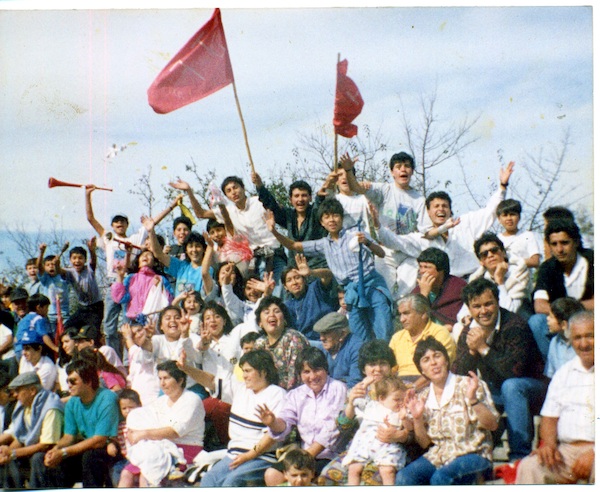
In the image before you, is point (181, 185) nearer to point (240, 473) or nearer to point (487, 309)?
point (240, 473)

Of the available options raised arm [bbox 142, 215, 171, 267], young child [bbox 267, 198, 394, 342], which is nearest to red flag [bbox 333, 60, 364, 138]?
young child [bbox 267, 198, 394, 342]

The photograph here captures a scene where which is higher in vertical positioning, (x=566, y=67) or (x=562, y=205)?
(x=566, y=67)

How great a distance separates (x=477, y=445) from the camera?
712 cm

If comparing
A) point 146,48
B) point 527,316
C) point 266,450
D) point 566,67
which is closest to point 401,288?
point 527,316

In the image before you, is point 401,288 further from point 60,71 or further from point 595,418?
point 60,71

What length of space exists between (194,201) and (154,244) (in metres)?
0.47

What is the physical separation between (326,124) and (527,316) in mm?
2099

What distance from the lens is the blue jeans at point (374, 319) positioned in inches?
298

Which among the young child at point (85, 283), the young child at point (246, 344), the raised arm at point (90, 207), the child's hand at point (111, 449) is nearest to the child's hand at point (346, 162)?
the young child at point (246, 344)

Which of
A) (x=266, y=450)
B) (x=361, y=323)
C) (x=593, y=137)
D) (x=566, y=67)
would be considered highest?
(x=566, y=67)

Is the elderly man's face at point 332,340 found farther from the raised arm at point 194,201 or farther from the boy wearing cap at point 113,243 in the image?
the boy wearing cap at point 113,243

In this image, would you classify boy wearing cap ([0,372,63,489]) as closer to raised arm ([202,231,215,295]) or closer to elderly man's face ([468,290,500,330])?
raised arm ([202,231,215,295])

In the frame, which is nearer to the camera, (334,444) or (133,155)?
(334,444)

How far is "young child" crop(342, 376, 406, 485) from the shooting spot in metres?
7.23
